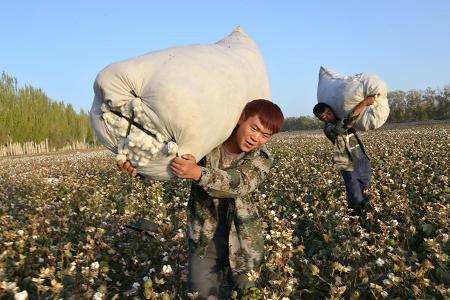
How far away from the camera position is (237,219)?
296 cm

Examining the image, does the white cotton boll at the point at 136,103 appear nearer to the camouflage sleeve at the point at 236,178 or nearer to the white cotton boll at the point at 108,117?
the white cotton boll at the point at 108,117

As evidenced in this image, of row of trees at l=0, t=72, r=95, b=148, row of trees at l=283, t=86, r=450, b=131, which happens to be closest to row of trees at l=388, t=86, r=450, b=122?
row of trees at l=283, t=86, r=450, b=131

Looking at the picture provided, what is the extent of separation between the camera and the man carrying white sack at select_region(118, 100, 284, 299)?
259 centimetres

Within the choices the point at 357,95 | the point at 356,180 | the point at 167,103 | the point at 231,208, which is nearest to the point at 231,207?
the point at 231,208

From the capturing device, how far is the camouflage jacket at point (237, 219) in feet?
9.32

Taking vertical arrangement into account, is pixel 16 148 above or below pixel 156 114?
above

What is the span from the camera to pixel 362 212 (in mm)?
5398

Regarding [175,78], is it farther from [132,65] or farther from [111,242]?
[111,242]

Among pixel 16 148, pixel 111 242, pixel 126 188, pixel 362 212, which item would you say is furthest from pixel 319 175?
pixel 16 148

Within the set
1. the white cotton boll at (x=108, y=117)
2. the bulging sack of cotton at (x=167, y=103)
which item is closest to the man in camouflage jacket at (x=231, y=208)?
the bulging sack of cotton at (x=167, y=103)

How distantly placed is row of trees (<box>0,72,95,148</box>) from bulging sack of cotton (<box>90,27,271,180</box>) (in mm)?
46333

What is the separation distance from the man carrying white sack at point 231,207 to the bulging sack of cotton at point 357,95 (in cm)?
235

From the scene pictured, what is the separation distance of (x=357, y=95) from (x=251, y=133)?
8.60 ft

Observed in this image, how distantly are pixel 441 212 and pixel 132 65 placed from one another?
11.6ft
